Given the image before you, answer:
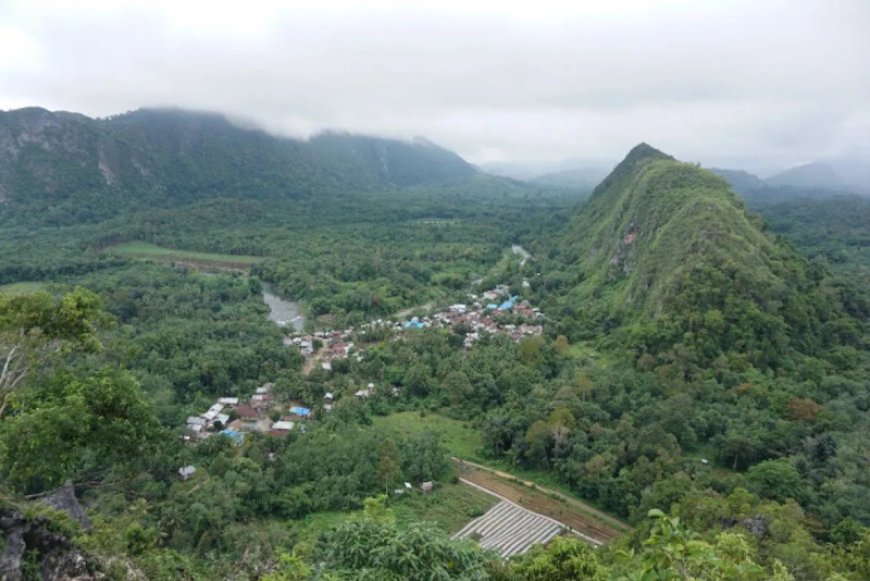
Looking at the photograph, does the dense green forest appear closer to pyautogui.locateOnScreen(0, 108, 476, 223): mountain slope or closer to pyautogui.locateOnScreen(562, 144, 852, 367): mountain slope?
pyautogui.locateOnScreen(562, 144, 852, 367): mountain slope

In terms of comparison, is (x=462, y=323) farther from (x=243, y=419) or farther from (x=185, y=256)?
(x=185, y=256)

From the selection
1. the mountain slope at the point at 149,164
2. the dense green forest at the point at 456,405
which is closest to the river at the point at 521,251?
the dense green forest at the point at 456,405

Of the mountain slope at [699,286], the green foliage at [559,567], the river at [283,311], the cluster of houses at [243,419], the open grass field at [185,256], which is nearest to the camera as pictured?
the green foliage at [559,567]

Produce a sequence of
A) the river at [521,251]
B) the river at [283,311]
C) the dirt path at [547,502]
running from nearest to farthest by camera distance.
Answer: the dirt path at [547,502] < the river at [283,311] < the river at [521,251]

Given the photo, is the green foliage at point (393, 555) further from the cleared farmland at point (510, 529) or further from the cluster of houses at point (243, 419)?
the cluster of houses at point (243, 419)

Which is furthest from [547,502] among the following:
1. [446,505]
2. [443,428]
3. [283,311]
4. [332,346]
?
[283,311]

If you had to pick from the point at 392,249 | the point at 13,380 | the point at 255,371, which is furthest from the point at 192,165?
the point at 13,380

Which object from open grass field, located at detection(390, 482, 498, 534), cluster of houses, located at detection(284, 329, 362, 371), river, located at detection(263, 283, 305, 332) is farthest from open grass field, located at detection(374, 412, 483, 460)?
river, located at detection(263, 283, 305, 332)

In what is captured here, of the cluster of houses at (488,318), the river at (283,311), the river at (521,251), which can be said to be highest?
the river at (521,251)
